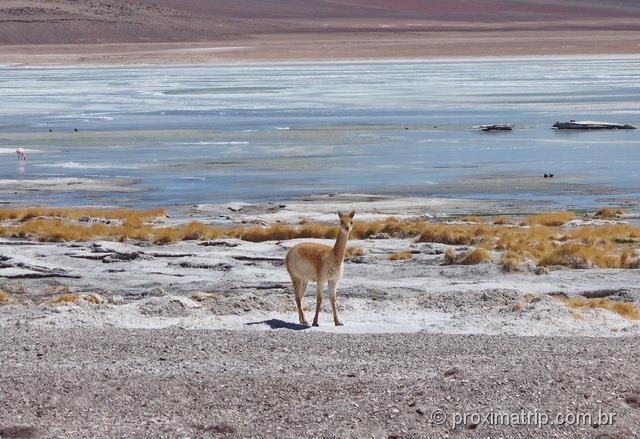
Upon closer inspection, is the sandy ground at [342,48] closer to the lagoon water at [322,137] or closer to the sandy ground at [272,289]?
the lagoon water at [322,137]

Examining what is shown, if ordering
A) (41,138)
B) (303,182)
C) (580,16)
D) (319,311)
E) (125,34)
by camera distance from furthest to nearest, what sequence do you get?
(580,16), (125,34), (41,138), (303,182), (319,311)

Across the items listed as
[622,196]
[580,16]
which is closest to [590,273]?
[622,196]

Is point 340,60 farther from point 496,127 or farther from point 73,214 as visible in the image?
point 73,214

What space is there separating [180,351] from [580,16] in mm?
162788

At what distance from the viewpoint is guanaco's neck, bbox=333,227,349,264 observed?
11.3 metres

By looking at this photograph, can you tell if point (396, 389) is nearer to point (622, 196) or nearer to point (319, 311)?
point (319, 311)

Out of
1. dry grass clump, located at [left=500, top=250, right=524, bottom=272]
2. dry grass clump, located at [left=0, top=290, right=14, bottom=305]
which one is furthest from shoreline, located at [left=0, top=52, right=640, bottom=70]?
dry grass clump, located at [left=0, top=290, right=14, bottom=305]

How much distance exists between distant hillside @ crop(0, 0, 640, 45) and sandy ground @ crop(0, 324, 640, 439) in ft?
393

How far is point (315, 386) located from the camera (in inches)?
344

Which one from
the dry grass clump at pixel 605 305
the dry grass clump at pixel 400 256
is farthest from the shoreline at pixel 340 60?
the dry grass clump at pixel 605 305

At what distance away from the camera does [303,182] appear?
2741 centimetres

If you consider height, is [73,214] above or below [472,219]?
above

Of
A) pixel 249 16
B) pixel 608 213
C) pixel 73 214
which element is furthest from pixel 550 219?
pixel 249 16

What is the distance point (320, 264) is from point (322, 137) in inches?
1024
